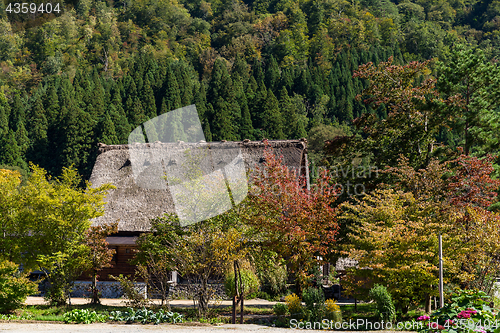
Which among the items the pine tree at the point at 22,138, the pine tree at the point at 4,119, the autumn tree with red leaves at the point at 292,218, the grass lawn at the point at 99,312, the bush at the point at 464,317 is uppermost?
the pine tree at the point at 4,119

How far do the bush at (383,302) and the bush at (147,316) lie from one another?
511 centimetres

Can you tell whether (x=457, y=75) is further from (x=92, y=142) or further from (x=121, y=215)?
(x=92, y=142)

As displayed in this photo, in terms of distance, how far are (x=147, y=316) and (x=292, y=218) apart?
4787 mm

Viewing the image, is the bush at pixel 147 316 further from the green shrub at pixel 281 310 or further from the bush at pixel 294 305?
the bush at pixel 294 305

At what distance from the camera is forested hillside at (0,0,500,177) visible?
59.1m

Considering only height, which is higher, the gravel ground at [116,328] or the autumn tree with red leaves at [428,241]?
the autumn tree with red leaves at [428,241]

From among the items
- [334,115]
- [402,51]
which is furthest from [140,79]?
[402,51]

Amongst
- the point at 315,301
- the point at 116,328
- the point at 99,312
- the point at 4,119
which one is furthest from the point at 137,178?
the point at 4,119

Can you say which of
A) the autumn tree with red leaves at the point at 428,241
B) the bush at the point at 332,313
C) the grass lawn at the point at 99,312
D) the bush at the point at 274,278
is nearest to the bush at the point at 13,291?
the grass lawn at the point at 99,312

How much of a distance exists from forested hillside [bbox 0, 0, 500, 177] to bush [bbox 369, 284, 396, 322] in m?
9.33

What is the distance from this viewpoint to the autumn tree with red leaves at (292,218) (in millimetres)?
15344

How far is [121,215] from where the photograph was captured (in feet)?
73.3

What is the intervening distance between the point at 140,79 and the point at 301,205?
199 ft

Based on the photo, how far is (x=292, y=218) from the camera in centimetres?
1538
